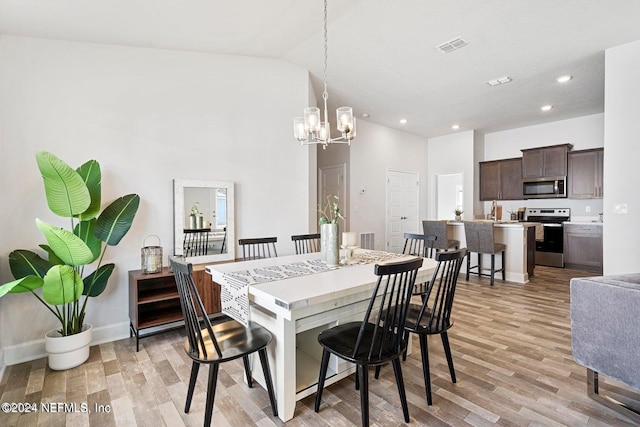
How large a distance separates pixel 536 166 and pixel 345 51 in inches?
203

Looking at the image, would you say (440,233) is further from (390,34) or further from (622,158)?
(390,34)

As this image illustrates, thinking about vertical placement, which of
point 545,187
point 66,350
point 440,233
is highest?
point 545,187

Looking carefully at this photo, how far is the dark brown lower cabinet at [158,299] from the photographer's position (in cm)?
279

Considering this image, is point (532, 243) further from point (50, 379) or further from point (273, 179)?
point (50, 379)

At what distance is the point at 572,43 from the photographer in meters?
3.35

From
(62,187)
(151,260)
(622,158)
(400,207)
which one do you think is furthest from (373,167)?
(62,187)

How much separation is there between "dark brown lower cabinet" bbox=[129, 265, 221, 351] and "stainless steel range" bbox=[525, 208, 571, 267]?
21.5ft

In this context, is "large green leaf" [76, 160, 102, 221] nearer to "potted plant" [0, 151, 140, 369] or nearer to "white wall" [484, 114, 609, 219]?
"potted plant" [0, 151, 140, 369]

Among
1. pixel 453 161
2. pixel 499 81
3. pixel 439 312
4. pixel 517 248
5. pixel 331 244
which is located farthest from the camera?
pixel 453 161

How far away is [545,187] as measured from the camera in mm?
6406

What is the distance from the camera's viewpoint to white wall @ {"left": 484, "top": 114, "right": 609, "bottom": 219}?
6031 mm

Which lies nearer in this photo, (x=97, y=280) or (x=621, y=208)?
(x=97, y=280)

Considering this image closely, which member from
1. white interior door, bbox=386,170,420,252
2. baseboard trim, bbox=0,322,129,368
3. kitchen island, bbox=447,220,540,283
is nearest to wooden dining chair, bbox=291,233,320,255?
baseboard trim, bbox=0,322,129,368

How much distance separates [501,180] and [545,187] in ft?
2.75
